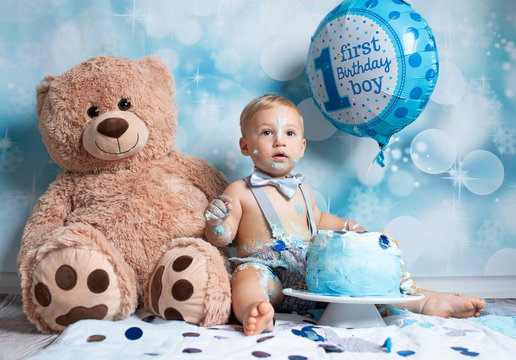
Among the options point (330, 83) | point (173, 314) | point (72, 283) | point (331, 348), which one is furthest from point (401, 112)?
point (72, 283)

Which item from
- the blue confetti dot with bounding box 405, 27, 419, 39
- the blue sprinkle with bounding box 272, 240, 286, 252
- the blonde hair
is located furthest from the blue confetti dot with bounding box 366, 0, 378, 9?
the blue sprinkle with bounding box 272, 240, 286, 252

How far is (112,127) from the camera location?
1.10 metres

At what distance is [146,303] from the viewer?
1041 millimetres

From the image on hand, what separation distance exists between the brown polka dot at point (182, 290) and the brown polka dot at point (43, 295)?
0.25 metres

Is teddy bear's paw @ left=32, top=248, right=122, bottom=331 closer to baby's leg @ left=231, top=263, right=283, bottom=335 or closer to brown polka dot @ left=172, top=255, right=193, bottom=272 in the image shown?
brown polka dot @ left=172, top=255, right=193, bottom=272

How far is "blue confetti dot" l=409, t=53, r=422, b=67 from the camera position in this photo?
3.88ft

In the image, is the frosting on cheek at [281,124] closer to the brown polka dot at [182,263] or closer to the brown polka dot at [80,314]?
the brown polka dot at [182,263]

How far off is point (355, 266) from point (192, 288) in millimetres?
345

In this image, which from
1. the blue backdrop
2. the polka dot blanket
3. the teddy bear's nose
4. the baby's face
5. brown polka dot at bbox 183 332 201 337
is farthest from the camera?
the blue backdrop

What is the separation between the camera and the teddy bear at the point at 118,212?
94cm

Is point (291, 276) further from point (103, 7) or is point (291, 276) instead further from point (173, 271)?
point (103, 7)

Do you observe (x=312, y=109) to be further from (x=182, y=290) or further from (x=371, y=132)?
(x=182, y=290)

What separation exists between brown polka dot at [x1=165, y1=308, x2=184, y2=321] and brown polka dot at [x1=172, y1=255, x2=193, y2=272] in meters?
0.08

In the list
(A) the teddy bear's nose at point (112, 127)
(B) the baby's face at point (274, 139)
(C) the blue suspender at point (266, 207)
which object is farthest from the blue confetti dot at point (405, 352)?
(A) the teddy bear's nose at point (112, 127)
